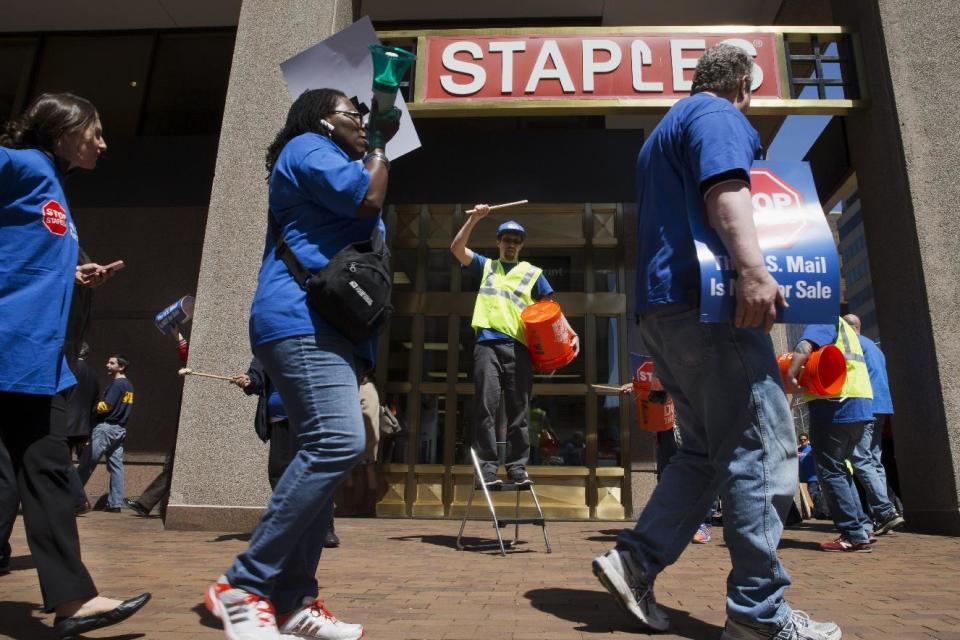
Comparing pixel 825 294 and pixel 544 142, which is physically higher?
pixel 544 142

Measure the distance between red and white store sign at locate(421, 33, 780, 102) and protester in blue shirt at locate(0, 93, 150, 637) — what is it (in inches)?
188

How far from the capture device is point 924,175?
598 centimetres

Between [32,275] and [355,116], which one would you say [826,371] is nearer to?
[355,116]

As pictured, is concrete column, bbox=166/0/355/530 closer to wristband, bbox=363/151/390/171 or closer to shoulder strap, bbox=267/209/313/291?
shoulder strap, bbox=267/209/313/291

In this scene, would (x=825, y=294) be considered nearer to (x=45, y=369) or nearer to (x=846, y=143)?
(x=45, y=369)

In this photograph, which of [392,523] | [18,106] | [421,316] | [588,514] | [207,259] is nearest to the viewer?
[207,259]

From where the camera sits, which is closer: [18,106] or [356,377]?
[356,377]

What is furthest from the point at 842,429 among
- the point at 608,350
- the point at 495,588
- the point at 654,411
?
the point at 608,350

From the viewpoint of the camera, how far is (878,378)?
571cm

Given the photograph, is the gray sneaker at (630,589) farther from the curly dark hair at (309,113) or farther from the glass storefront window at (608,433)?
the glass storefront window at (608,433)

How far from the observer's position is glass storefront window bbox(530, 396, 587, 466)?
8180 millimetres

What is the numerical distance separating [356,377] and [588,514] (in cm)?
624

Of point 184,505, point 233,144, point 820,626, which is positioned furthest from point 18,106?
point 820,626

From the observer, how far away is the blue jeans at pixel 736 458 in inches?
85.3
